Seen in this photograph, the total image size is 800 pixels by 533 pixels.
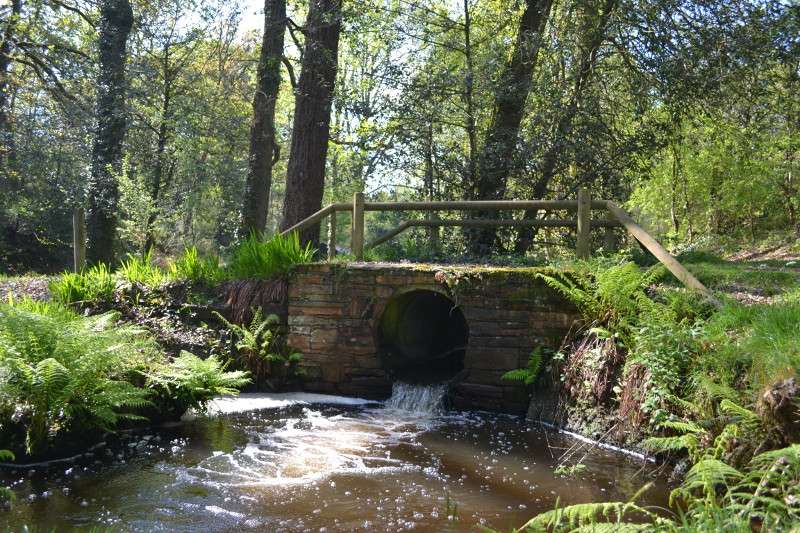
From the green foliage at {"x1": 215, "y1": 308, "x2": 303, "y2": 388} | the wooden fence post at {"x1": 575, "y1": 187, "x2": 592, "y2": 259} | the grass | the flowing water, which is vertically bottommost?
the flowing water

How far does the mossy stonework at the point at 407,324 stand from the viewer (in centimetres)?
773

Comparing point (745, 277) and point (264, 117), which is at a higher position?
point (264, 117)

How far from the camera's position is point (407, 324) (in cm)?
995

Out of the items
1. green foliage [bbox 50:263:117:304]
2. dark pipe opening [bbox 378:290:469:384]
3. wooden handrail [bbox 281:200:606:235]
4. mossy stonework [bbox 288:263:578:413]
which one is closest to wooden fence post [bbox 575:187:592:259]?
wooden handrail [bbox 281:200:606:235]

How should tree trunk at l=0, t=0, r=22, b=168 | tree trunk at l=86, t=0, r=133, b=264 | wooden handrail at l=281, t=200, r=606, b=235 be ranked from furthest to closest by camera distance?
1. tree trunk at l=0, t=0, r=22, b=168
2. tree trunk at l=86, t=0, r=133, b=264
3. wooden handrail at l=281, t=200, r=606, b=235

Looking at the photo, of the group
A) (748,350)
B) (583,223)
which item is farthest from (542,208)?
(748,350)

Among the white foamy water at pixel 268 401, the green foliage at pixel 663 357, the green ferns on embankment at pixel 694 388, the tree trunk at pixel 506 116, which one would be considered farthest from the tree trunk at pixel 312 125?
the green foliage at pixel 663 357

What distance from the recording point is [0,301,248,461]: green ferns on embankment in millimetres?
5469

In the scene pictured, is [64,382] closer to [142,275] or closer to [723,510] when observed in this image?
[142,275]

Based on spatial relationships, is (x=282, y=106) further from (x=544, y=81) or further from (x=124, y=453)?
(x=124, y=453)

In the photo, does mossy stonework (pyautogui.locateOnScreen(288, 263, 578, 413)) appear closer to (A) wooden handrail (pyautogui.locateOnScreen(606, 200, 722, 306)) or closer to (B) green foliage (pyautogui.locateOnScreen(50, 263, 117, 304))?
(A) wooden handrail (pyautogui.locateOnScreen(606, 200, 722, 306))

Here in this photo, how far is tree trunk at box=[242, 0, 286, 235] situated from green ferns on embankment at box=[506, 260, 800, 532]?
740 centimetres

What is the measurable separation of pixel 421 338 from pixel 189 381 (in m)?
4.34

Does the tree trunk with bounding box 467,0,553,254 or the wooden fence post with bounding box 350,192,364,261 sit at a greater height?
the tree trunk with bounding box 467,0,553,254
